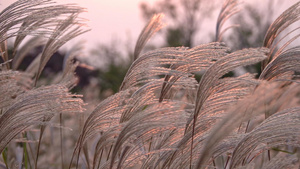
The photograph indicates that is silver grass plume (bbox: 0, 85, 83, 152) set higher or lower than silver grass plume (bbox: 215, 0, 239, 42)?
lower

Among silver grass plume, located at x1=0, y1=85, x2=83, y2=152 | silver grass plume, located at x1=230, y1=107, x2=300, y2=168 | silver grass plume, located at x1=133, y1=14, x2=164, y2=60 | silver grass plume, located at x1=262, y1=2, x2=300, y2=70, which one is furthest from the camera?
silver grass plume, located at x1=133, y1=14, x2=164, y2=60

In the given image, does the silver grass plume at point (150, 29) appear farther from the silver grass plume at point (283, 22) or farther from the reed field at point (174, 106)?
the silver grass plume at point (283, 22)

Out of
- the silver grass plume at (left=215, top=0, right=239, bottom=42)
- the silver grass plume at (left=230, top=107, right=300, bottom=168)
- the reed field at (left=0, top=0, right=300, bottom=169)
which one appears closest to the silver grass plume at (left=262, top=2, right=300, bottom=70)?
Answer: the reed field at (left=0, top=0, right=300, bottom=169)

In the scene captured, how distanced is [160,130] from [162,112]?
214 mm

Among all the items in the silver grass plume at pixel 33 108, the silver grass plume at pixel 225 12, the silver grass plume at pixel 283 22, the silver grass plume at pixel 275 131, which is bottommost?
the silver grass plume at pixel 275 131

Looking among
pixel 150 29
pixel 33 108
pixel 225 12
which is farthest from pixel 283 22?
pixel 33 108

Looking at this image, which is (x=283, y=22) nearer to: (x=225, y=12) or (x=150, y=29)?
(x=150, y=29)

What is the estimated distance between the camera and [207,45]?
1.97 m

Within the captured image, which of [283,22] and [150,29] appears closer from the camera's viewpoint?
[283,22]

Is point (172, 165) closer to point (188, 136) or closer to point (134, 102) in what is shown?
point (188, 136)

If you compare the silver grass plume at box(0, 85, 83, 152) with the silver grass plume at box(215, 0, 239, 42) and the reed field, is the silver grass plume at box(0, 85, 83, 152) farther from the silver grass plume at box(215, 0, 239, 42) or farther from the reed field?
the silver grass plume at box(215, 0, 239, 42)

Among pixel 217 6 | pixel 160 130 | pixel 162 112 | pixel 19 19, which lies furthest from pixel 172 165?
pixel 217 6

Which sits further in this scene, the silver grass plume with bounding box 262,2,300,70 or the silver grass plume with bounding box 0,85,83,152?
the silver grass plume with bounding box 262,2,300,70

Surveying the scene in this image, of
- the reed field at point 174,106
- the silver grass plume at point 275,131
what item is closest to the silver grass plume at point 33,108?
the reed field at point 174,106
